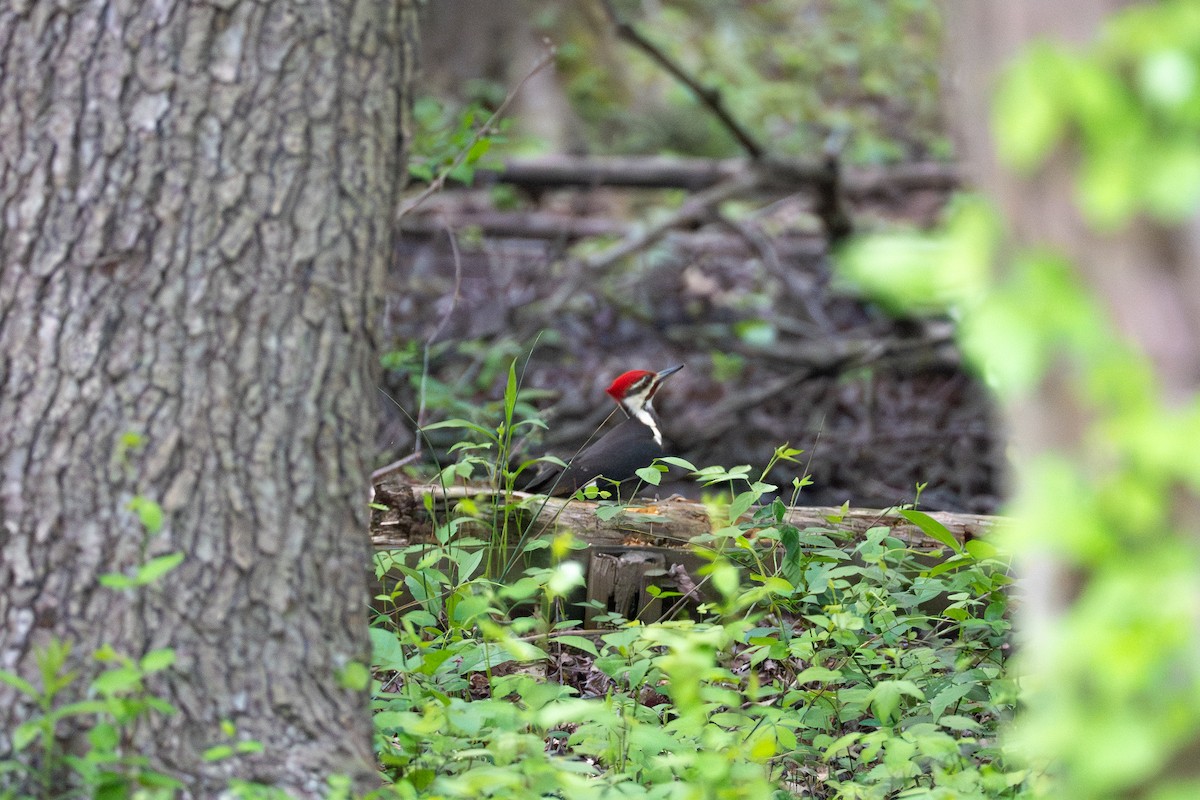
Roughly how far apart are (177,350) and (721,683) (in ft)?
6.61

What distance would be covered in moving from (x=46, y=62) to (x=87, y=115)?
0.14 m

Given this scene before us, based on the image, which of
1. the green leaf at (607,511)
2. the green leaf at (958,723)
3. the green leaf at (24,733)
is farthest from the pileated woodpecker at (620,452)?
the green leaf at (24,733)

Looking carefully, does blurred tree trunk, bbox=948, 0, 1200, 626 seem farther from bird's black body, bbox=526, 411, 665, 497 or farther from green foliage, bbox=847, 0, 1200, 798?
bird's black body, bbox=526, 411, 665, 497

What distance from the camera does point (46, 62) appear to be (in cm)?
224

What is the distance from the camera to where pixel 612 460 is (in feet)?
17.3

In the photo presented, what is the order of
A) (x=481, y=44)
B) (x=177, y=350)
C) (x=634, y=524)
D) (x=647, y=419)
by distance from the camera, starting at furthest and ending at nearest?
(x=481, y=44)
(x=647, y=419)
(x=634, y=524)
(x=177, y=350)

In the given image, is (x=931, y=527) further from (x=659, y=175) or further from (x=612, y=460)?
(x=659, y=175)

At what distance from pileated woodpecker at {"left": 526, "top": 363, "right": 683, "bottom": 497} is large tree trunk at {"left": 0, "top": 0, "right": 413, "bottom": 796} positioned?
2.65 metres

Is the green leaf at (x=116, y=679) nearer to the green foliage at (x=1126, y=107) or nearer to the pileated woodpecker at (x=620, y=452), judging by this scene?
the green foliage at (x=1126, y=107)

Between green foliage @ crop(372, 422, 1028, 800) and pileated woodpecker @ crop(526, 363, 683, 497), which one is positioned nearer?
green foliage @ crop(372, 422, 1028, 800)

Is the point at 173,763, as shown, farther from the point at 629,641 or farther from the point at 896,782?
the point at 896,782

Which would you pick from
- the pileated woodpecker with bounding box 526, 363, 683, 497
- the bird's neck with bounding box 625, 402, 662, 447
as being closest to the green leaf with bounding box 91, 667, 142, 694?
the pileated woodpecker with bounding box 526, 363, 683, 497

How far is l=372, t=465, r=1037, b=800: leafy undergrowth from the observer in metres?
2.28

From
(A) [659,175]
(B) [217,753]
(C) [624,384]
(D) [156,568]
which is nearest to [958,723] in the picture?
(B) [217,753]
